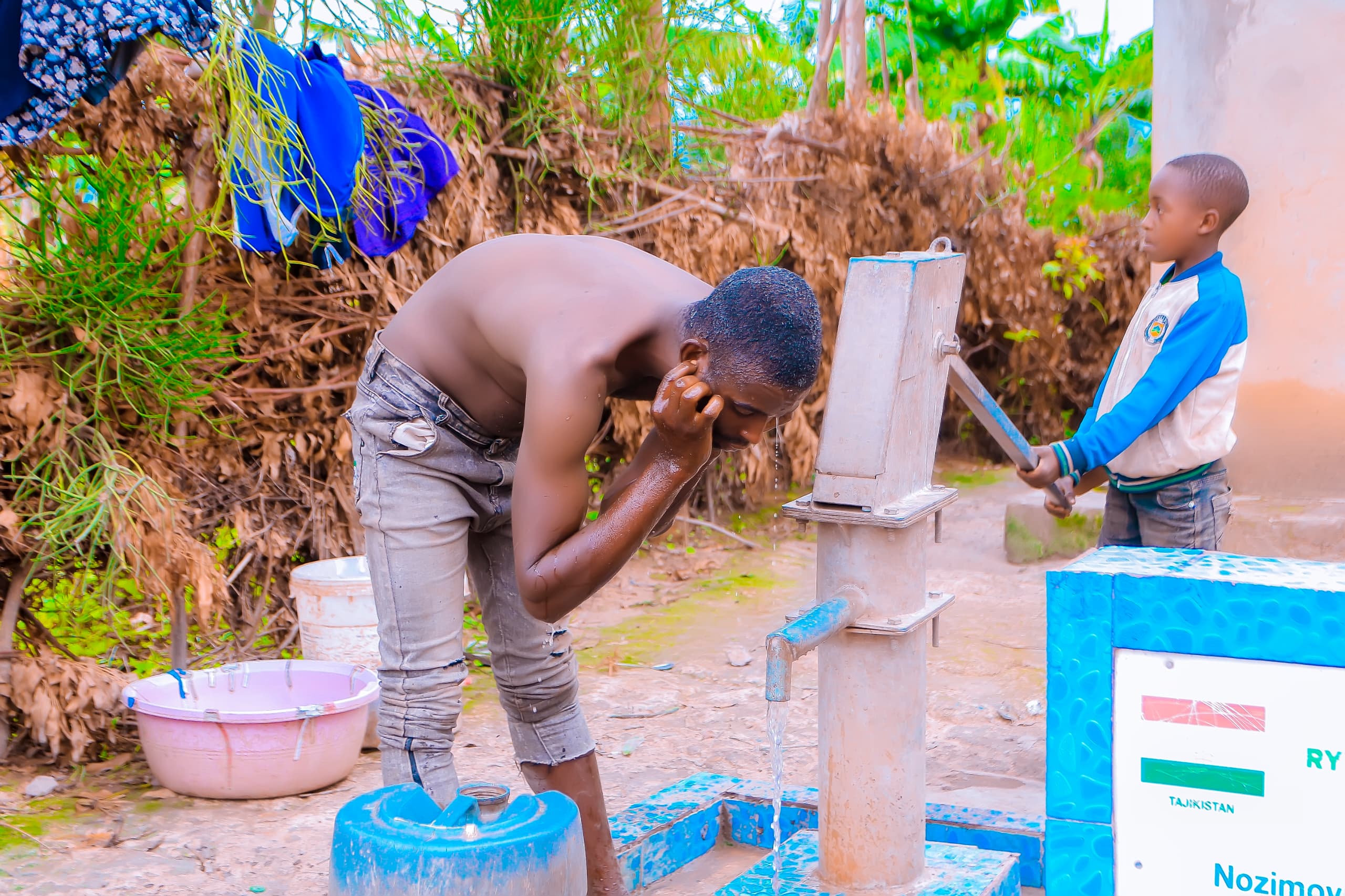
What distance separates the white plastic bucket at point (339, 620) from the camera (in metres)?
3.78

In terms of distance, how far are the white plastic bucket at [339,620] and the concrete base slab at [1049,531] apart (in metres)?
3.25

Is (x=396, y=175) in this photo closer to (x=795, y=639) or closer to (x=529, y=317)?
(x=529, y=317)

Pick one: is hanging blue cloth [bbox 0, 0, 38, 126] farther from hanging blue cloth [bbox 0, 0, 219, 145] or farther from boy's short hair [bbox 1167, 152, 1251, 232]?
boy's short hair [bbox 1167, 152, 1251, 232]

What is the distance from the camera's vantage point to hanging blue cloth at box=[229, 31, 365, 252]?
3459 mm

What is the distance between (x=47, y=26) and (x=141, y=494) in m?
1.23

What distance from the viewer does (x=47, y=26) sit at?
3059mm

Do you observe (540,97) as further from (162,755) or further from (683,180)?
(162,755)

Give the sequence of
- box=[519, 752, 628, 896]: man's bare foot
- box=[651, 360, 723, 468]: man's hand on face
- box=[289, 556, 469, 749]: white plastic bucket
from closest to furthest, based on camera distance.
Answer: box=[651, 360, 723, 468]: man's hand on face < box=[519, 752, 628, 896]: man's bare foot < box=[289, 556, 469, 749]: white plastic bucket

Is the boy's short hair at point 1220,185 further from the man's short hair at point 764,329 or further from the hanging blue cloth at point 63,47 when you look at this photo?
the hanging blue cloth at point 63,47

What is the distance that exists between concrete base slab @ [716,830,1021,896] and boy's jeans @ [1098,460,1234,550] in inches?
31.7

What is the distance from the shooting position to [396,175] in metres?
4.14

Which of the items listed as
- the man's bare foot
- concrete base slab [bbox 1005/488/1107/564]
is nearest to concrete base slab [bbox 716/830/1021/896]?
the man's bare foot

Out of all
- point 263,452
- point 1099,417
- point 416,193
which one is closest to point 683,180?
point 416,193

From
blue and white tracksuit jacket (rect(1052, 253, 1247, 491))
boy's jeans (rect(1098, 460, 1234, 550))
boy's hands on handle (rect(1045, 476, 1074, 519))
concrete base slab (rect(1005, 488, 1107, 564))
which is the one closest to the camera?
blue and white tracksuit jacket (rect(1052, 253, 1247, 491))
